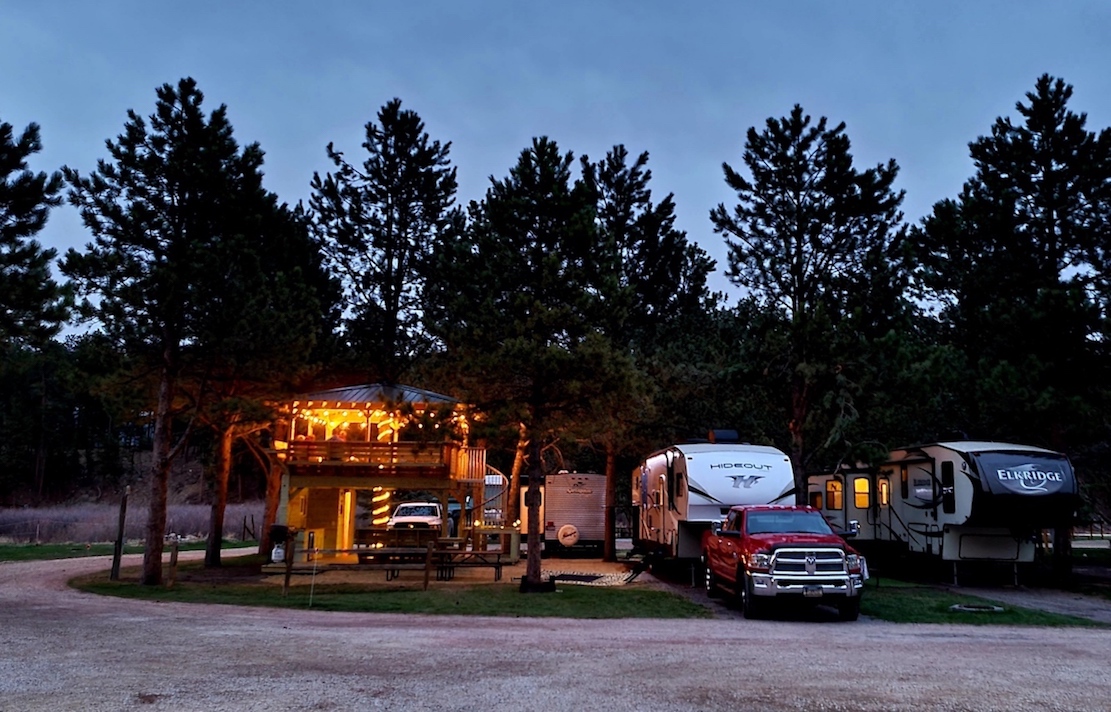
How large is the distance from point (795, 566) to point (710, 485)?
5.22 metres

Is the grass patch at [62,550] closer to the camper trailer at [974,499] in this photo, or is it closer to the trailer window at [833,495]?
the trailer window at [833,495]

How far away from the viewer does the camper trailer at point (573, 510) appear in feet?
99.2

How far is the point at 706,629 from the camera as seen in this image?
1344 cm

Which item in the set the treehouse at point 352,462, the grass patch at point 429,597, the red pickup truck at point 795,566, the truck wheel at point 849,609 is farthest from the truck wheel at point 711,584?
the treehouse at point 352,462

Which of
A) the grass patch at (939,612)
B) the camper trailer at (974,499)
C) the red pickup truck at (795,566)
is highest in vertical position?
the camper trailer at (974,499)

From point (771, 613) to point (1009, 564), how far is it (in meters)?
8.86

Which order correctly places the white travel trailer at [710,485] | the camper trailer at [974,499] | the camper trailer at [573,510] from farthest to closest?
the camper trailer at [573,510]
the camper trailer at [974,499]
the white travel trailer at [710,485]

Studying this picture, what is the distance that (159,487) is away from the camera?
19.9 meters

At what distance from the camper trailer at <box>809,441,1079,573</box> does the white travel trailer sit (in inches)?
159

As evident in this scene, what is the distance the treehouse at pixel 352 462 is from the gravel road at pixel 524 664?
9.77m

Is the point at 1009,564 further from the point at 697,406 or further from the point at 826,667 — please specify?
the point at 826,667

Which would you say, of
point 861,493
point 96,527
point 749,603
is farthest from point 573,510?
point 96,527

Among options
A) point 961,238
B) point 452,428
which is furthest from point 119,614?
point 961,238

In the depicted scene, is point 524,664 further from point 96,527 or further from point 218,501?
point 96,527
